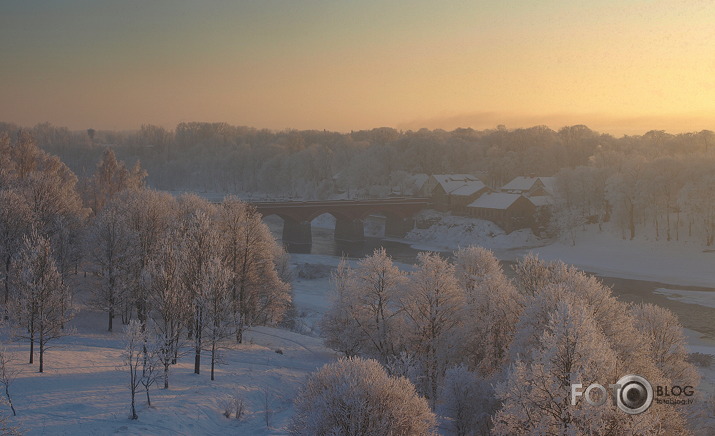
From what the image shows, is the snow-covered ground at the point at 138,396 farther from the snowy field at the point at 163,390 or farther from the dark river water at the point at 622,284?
the dark river water at the point at 622,284

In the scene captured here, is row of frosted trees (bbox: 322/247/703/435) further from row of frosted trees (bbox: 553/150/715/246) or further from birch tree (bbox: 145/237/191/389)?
row of frosted trees (bbox: 553/150/715/246)

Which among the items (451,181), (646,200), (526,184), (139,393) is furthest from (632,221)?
(139,393)

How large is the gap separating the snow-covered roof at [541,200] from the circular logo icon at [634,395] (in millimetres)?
77813

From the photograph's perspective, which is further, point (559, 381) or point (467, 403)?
point (467, 403)

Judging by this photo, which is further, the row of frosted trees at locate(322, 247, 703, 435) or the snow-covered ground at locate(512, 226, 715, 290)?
the snow-covered ground at locate(512, 226, 715, 290)

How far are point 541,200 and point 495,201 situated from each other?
8.14 meters

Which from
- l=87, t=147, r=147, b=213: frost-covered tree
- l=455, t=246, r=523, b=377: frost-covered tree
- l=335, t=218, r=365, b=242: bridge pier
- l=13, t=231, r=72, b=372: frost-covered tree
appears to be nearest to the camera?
l=13, t=231, r=72, b=372: frost-covered tree

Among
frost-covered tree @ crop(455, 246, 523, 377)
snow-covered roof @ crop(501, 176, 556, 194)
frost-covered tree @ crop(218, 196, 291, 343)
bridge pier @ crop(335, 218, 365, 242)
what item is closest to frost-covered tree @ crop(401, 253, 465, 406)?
frost-covered tree @ crop(455, 246, 523, 377)

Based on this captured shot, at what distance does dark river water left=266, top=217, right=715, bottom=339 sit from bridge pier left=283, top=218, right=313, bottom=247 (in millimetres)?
1839

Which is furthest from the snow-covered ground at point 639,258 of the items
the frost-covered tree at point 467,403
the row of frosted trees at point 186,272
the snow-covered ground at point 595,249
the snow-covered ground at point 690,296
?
the frost-covered tree at point 467,403

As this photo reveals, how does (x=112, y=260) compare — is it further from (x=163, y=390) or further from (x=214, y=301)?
(x=163, y=390)

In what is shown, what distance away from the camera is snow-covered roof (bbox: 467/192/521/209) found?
3716 inches

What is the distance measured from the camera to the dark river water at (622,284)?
4859 cm

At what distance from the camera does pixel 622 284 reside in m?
63.5
